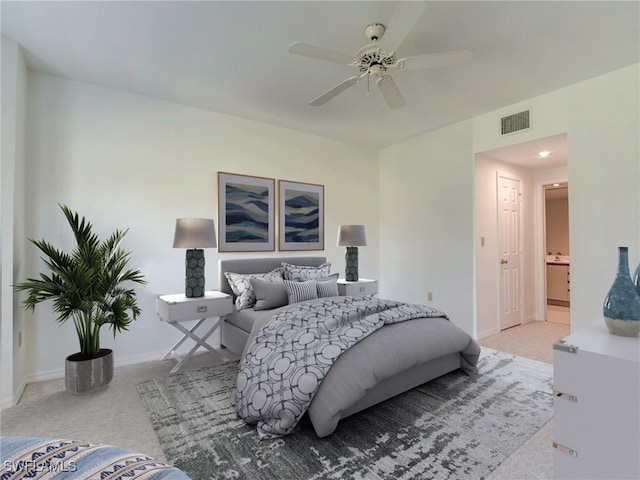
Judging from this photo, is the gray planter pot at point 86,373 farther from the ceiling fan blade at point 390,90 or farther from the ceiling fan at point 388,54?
the ceiling fan blade at point 390,90

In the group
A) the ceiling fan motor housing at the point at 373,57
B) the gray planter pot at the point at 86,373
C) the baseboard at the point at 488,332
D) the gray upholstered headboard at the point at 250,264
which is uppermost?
the ceiling fan motor housing at the point at 373,57

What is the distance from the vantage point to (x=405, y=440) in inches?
75.5

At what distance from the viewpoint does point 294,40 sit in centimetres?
242

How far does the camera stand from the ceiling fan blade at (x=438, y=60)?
1.96 m

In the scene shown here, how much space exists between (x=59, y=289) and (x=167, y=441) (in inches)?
59.1

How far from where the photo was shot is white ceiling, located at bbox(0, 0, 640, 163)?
6.91ft

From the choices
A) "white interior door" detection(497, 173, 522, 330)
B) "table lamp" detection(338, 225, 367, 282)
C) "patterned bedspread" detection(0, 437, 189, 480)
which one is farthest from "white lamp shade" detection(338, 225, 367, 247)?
"patterned bedspread" detection(0, 437, 189, 480)

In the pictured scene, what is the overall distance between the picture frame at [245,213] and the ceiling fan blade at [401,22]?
2.41m

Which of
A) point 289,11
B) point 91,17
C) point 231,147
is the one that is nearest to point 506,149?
point 289,11

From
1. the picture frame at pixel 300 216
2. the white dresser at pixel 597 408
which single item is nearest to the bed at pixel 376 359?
the white dresser at pixel 597 408

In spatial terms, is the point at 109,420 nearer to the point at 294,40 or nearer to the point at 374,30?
the point at 294,40

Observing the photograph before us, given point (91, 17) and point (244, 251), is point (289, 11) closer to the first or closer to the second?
point (91, 17)

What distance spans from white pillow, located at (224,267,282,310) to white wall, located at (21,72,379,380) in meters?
0.35

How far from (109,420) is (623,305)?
118 inches
